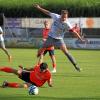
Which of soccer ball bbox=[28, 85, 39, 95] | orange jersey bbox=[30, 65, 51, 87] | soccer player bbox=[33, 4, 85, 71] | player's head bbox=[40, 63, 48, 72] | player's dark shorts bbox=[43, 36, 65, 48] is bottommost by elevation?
soccer ball bbox=[28, 85, 39, 95]

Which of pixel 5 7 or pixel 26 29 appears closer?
pixel 26 29

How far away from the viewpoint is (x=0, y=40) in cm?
2469

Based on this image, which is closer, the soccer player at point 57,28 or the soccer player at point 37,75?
the soccer player at point 37,75

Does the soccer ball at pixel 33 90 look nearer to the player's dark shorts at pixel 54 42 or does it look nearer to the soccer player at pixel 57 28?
the soccer player at pixel 57 28

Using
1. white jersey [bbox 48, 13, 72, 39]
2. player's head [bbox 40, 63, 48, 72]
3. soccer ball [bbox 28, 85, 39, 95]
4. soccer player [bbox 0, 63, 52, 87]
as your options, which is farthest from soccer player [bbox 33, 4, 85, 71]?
soccer ball [bbox 28, 85, 39, 95]

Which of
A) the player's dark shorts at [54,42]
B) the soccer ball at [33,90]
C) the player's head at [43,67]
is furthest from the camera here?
the player's dark shorts at [54,42]

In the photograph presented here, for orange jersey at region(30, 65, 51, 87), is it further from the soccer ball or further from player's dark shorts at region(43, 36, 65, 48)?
player's dark shorts at region(43, 36, 65, 48)

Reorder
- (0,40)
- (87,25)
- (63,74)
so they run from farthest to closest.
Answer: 1. (87,25)
2. (0,40)
3. (63,74)

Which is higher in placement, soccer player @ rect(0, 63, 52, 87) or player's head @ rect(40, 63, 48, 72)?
player's head @ rect(40, 63, 48, 72)

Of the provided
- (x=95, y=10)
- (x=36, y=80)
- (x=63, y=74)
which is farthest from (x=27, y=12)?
(x=36, y=80)

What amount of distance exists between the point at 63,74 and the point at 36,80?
16.3 ft

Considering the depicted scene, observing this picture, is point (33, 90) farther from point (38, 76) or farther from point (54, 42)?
point (54, 42)

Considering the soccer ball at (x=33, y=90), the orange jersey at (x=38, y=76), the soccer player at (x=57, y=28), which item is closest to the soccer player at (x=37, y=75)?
the orange jersey at (x=38, y=76)

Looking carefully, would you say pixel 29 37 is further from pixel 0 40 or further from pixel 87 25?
pixel 0 40
